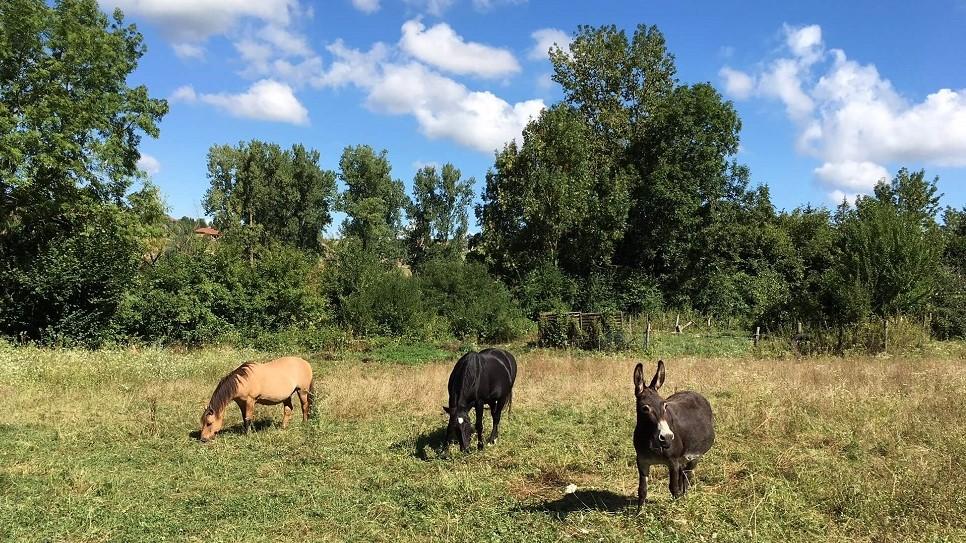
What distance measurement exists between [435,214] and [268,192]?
54.4 feet

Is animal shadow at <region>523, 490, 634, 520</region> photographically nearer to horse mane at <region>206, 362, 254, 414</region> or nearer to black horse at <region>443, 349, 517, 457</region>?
black horse at <region>443, 349, 517, 457</region>

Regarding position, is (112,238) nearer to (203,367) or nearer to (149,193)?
(149,193)

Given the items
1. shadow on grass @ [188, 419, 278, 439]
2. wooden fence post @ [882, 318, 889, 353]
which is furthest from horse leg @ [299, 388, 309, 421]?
wooden fence post @ [882, 318, 889, 353]

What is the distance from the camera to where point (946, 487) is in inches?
230

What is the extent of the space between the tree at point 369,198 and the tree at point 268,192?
2947mm

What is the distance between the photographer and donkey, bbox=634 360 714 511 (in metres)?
5.09

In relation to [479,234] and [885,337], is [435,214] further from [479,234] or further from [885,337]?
[885,337]

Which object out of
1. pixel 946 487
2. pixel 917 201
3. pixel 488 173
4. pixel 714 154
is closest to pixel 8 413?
pixel 946 487

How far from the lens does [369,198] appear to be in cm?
5331

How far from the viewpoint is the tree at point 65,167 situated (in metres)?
20.0

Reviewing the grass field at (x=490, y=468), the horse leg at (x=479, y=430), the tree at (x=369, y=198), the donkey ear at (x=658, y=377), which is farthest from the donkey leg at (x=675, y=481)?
the tree at (x=369, y=198)

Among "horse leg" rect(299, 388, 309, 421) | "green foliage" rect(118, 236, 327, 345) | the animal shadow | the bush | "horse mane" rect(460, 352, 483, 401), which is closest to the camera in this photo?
the animal shadow

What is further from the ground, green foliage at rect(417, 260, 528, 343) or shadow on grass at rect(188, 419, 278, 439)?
green foliage at rect(417, 260, 528, 343)

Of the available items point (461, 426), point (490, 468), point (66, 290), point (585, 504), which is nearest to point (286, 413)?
point (461, 426)
